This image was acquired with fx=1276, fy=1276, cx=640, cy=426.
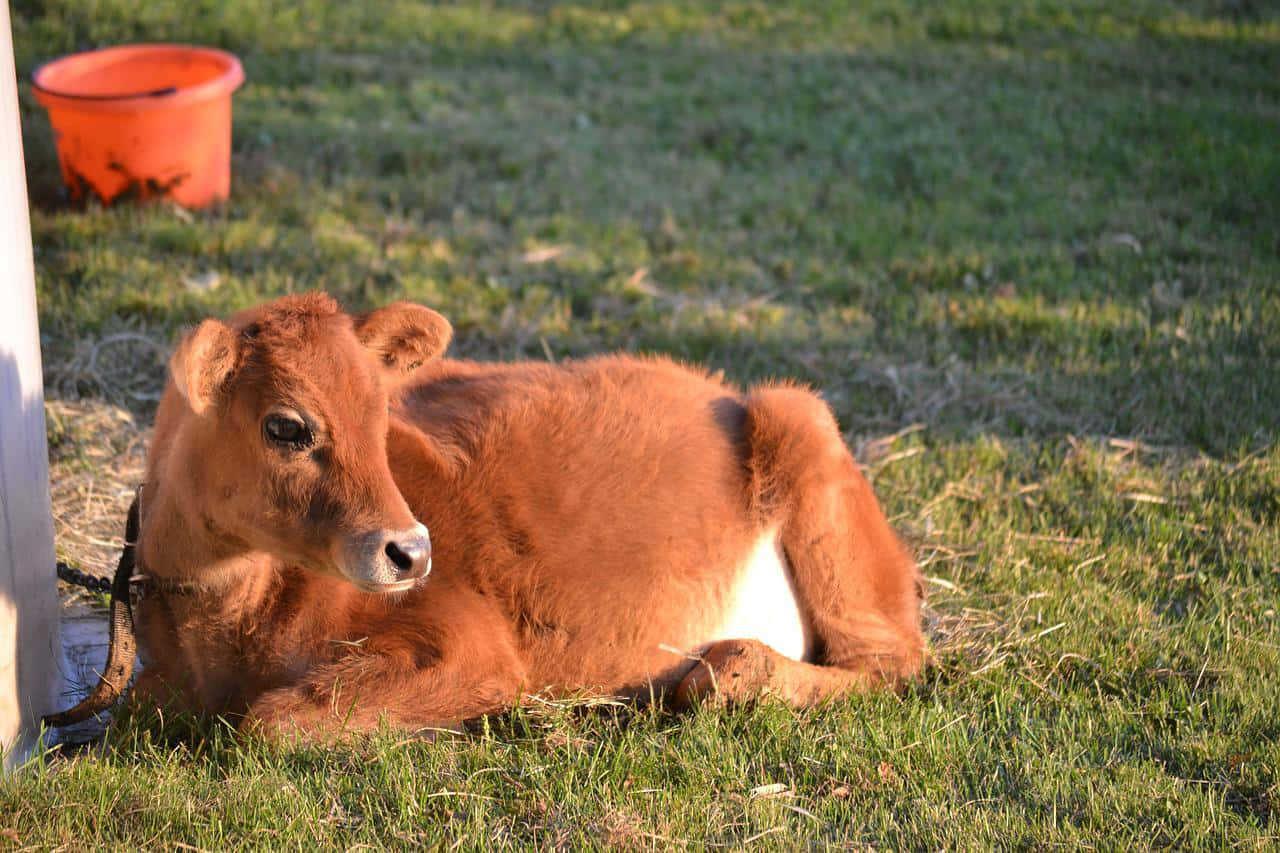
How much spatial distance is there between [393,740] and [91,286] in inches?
169

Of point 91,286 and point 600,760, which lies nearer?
point 600,760

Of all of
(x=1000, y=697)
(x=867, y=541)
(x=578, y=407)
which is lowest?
(x=1000, y=697)

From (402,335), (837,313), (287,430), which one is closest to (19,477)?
(287,430)

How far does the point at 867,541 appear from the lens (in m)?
4.43

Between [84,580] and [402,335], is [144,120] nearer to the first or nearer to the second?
[84,580]

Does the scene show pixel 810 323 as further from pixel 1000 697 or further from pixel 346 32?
pixel 346 32

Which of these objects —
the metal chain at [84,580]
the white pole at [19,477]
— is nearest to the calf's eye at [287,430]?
the white pole at [19,477]

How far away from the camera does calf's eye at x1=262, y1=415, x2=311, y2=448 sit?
3410 millimetres

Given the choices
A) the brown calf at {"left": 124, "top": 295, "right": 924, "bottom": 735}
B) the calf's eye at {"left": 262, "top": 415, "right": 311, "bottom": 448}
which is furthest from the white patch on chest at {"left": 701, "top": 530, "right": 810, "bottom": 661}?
the calf's eye at {"left": 262, "top": 415, "right": 311, "bottom": 448}

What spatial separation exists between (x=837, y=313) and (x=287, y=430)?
4.52 m

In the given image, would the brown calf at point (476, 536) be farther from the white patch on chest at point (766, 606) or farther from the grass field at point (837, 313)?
the grass field at point (837, 313)

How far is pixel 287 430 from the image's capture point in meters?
3.42

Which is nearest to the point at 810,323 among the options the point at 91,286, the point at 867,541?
the point at 867,541

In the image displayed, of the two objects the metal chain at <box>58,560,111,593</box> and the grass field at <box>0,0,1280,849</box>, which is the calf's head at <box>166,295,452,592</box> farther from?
the metal chain at <box>58,560,111,593</box>
